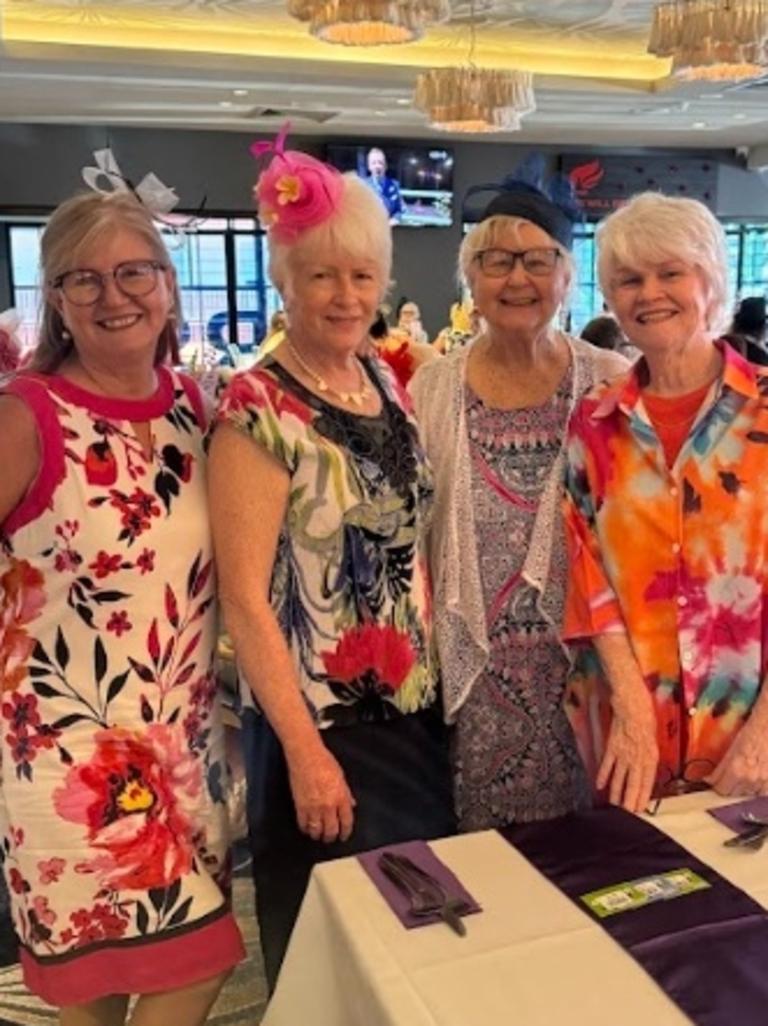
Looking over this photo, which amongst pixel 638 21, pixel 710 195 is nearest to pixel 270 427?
pixel 638 21

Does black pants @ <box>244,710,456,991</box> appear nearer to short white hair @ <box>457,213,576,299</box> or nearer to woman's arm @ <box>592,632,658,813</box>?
woman's arm @ <box>592,632,658,813</box>

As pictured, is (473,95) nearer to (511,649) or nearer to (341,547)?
(511,649)

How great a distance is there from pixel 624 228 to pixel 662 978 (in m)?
1.11

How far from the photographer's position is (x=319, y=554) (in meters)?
1.65

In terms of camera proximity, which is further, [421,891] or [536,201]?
[536,201]

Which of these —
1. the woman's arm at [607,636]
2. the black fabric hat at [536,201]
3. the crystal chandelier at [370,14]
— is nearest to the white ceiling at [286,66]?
Answer: the crystal chandelier at [370,14]

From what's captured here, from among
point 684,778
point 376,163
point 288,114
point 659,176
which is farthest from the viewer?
point 659,176

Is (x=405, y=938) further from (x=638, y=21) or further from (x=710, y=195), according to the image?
(x=710, y=195)

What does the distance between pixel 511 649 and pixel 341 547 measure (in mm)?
501

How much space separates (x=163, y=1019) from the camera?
1.64 m

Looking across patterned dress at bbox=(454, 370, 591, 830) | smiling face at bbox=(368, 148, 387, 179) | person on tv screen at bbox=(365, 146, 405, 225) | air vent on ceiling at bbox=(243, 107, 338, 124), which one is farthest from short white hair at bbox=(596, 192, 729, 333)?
smiling face at bbox=(368, 148, 387, 179)

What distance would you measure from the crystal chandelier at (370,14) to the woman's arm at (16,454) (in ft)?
10.2

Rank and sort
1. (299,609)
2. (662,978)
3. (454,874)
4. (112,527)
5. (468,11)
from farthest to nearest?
(468,11)
(299,609)
(112,527)
(454,874)
(662,978)

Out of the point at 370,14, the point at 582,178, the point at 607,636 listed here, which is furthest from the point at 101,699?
the point at 370,14
